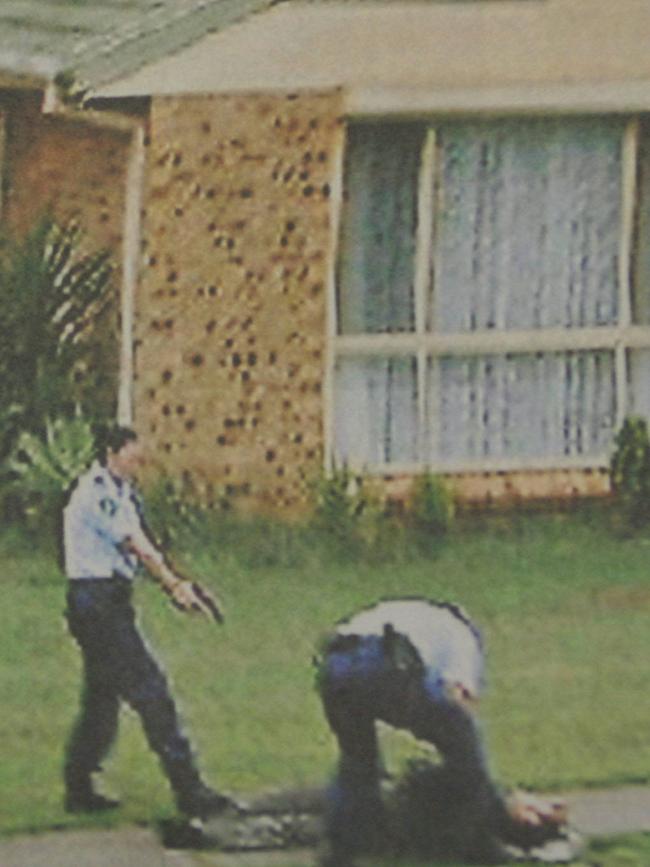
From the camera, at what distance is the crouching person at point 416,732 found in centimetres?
1273

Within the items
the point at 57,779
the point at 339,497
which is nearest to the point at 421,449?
the point at 339,497

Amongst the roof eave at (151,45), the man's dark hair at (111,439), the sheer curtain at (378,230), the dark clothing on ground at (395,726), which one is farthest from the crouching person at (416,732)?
the roof eave at (151,45)

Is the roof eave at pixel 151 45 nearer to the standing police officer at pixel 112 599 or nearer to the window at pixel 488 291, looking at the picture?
the window at pixel 488 291

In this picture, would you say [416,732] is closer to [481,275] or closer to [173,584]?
[173,584]

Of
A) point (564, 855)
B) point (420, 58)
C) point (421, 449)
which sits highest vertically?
point (420, 58)

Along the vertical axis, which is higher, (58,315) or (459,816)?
(58,315)

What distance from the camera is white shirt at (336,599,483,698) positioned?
503 inches

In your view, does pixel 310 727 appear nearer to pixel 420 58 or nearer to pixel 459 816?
pixel 459 816

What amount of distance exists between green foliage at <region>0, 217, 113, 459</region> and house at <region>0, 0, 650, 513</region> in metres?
0.07

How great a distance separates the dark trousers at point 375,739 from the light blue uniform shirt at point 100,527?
47cm

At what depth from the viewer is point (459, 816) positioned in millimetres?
12766

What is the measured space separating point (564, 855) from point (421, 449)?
91 cm

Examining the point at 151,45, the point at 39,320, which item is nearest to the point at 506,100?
the point at 151,45

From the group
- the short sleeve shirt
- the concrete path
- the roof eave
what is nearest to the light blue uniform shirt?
the short sleeve shirt
